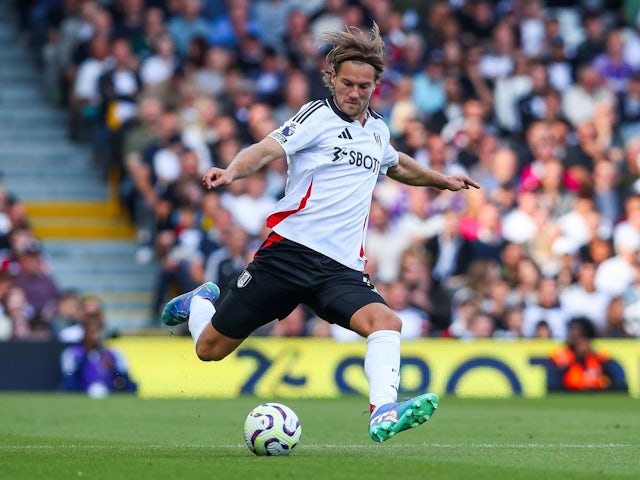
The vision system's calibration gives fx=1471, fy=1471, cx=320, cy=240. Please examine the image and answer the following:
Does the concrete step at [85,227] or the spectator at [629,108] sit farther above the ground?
the spectator at [629,108]

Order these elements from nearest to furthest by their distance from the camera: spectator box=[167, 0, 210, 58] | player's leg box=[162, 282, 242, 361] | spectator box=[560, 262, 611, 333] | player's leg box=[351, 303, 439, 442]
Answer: player's leg box=[351, 303, 439, 442]
player's leg box=[162, 282, 242, 361]
spectator box=[560, 262, 611, 333]
spectator box=[167, 0, 210, 58]

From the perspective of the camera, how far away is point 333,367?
17.9 m

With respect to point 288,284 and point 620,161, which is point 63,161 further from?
point 288,284

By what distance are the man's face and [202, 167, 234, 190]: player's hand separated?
48.0 inches

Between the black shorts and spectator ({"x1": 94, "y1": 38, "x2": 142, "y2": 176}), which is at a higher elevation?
spectator ({"x1": 94, "y1": 38, "x2": 142, "y2": 176})

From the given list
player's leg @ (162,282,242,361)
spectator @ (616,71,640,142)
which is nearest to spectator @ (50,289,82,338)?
player's leg @ (162,282,242,361)

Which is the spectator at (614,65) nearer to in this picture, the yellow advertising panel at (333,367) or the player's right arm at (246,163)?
the yellow advertising panel at (333,367)

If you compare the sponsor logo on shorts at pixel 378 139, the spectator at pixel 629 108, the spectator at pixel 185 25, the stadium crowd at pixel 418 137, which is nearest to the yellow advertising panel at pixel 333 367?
the stadium crowd at pixel 418 137

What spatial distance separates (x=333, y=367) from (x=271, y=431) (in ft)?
28.7

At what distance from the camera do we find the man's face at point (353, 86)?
361 inches

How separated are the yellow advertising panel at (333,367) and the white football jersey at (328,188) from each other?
8397 mm

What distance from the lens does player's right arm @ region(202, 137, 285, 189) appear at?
823 centimetres

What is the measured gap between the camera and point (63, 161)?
22797 mm

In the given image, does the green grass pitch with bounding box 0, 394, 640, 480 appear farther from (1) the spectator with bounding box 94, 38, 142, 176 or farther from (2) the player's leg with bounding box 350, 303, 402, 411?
(1) the spectator with bounding box 94, 38, 142, 176
